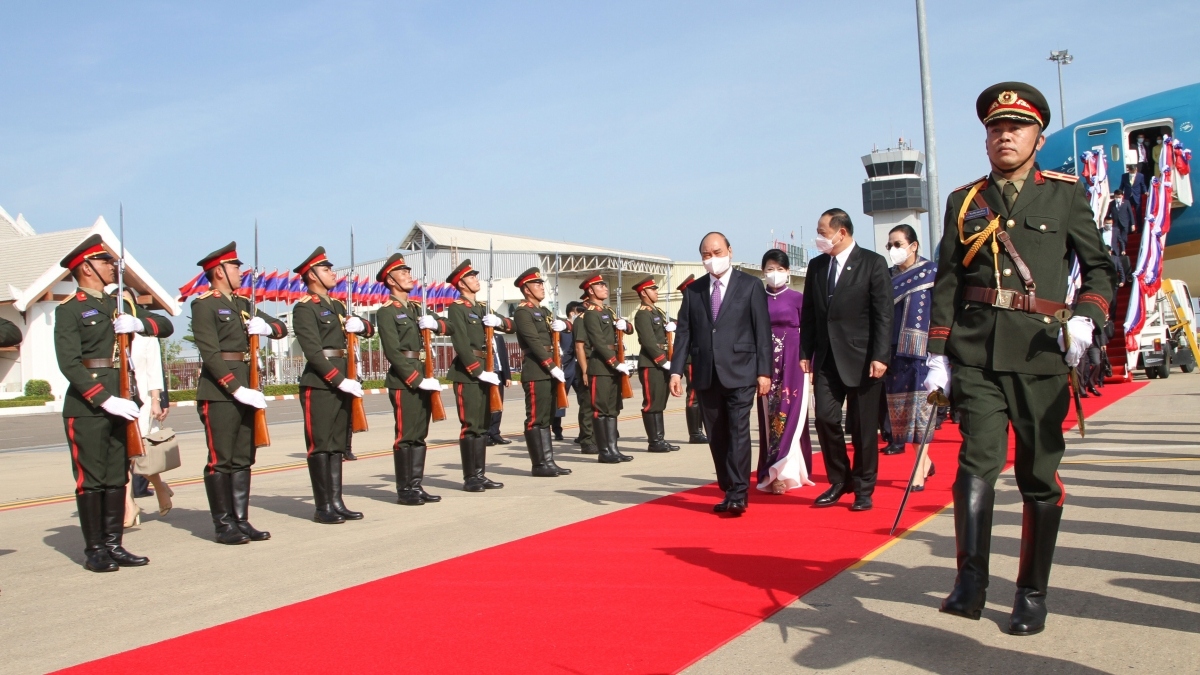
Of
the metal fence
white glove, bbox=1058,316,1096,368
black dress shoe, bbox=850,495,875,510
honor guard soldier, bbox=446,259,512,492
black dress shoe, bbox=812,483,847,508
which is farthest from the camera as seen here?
the metal fence

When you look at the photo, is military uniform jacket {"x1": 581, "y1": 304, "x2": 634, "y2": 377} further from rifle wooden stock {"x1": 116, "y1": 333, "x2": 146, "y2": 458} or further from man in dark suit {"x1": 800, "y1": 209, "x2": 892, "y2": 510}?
rifle wooden stock {"x1": 116, "y1": 333, "x2": 146, "y2": 458}

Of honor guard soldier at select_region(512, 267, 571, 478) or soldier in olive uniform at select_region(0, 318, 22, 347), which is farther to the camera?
honor guard soldier at select_region(512, 267, 571, 478)

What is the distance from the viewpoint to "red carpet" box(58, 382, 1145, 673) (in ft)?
12.6

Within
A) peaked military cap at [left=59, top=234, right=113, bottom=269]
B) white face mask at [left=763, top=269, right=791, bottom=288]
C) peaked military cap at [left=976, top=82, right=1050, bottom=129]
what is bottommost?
white face mask at [left=763, top=269, right=791, bottom=288]

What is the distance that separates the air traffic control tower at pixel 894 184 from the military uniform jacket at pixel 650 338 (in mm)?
46133

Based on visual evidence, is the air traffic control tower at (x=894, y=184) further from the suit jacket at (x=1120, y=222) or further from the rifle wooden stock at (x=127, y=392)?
the rifle wooden stock at (x=127, y=392)

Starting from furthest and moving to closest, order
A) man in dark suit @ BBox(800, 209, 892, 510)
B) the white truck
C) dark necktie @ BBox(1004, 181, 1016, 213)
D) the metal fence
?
1. the metal fence
2. the white truck
3. man in dark suit @ BBox(800, 209, 892, 510)
4. dark necktie @ BBox(1004, 181, 1016, 213)

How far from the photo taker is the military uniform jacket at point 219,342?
674 centimetres

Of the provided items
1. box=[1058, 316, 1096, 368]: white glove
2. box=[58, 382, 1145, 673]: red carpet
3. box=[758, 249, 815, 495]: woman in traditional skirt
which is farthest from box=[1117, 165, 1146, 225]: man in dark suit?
box=[1058, 316, 1096, 368]: white glove

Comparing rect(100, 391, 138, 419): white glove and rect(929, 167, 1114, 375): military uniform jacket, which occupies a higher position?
rect(929, 167, 1114, 375): military uniform jacket

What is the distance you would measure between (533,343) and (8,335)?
556 centimetres

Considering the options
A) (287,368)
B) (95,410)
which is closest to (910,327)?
(95,410)

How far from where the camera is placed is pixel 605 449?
35.6ft

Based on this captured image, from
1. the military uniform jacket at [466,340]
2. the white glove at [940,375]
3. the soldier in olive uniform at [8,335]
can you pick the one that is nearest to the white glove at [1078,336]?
the white glove at [940,375]
